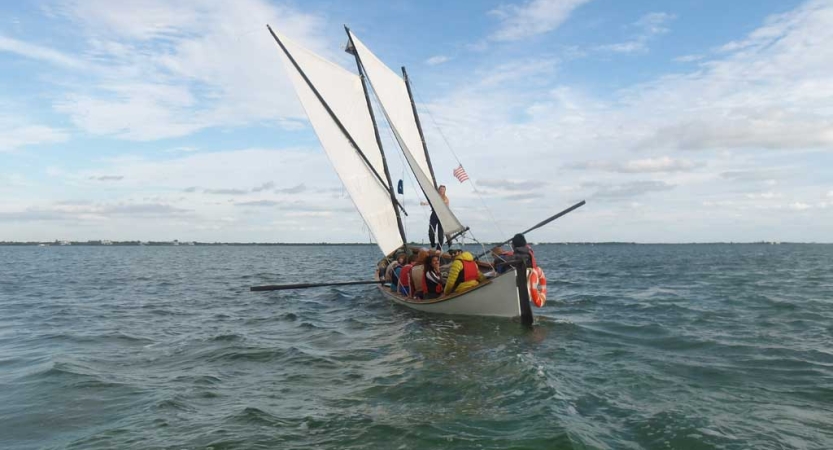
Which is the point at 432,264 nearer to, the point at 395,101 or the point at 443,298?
the point at 443,298

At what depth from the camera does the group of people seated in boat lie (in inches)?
643

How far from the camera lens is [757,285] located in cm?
2745

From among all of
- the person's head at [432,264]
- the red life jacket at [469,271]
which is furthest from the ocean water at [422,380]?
the person's head at [432,264]

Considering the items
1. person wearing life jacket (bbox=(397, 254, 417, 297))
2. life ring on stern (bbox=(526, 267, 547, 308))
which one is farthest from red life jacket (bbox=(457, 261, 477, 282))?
person wearing life jacket (bbox=(397, 254, 417, 297))

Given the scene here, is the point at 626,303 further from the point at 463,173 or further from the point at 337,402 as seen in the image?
the point at 337,402

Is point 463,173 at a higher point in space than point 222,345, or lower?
higher

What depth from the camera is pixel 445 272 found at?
19.2 metres

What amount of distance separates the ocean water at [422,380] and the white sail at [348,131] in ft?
18.5

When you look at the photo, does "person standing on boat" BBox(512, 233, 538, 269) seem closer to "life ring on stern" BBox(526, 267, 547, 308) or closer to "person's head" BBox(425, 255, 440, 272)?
"life ring on stern" BBox(526, 267, 547, 308)

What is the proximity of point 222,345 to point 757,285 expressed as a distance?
26.9 metres

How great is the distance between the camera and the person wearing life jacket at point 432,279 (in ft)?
57.3

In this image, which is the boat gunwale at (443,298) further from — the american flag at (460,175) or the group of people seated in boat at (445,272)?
the american flag at (460,175)

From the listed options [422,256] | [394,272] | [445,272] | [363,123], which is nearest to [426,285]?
[422,256]

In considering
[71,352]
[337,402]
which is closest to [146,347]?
[71,352]
